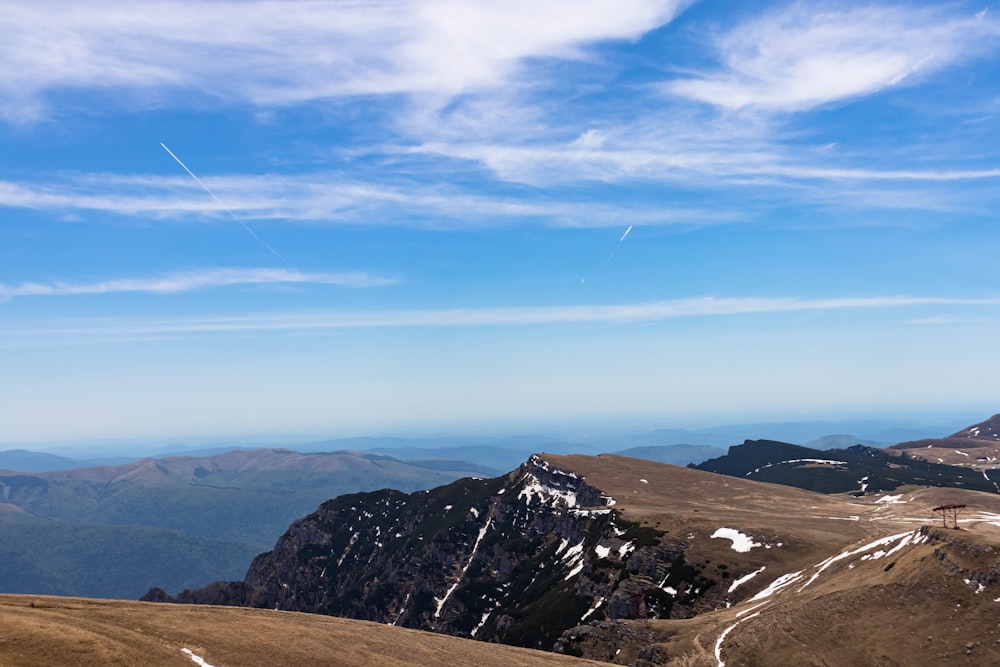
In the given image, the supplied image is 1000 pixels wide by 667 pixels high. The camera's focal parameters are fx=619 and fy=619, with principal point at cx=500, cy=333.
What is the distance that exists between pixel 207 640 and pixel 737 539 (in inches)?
4749

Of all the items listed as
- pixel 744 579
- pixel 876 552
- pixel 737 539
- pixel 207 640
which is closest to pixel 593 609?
pixel 737 539

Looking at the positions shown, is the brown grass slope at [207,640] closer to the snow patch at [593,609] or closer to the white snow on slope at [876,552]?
the white snow on slope at [876,552]

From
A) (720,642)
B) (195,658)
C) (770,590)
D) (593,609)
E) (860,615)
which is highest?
(195,658)

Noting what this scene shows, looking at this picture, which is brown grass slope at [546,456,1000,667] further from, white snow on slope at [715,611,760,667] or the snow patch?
the snow patch

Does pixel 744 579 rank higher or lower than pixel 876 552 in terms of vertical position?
lower

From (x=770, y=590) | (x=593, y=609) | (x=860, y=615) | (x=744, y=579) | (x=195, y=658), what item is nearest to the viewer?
(x=195, y=658)

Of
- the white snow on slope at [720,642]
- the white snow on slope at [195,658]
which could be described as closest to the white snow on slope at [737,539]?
the white snow on slope at [720,642]

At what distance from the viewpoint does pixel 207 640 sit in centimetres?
6028

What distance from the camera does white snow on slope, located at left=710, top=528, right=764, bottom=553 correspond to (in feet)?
456

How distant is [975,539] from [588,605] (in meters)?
94.2

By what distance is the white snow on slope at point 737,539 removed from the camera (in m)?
139

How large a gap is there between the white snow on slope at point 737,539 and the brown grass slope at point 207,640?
241 ft

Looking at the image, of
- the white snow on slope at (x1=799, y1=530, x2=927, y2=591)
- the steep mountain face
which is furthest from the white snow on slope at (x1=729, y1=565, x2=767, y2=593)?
the white snow on slope at (x1=799, y1=530, x2=927, y2=591)

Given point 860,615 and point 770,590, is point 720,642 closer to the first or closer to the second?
point 860,615
